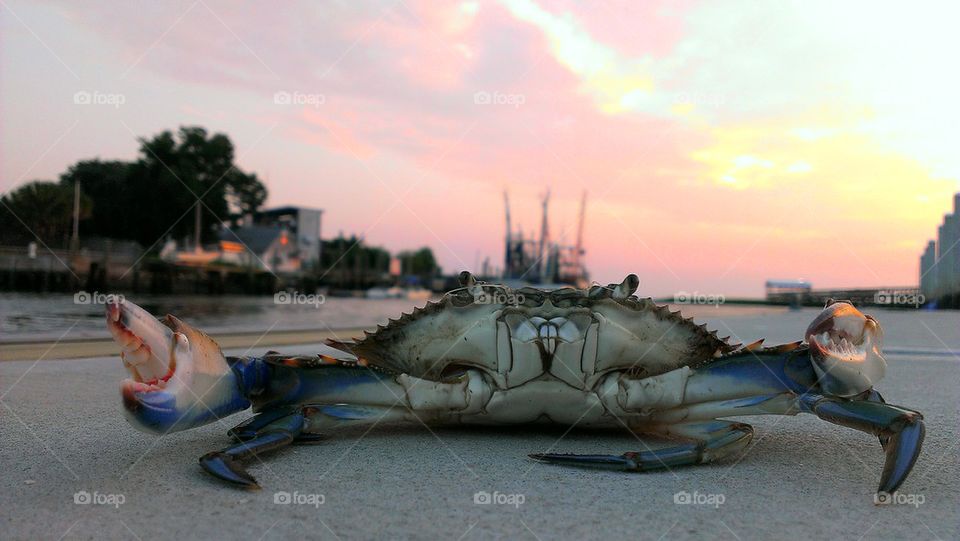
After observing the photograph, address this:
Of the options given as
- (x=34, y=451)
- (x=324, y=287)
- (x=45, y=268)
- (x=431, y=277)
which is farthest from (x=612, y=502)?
→ (x=431, y=277)

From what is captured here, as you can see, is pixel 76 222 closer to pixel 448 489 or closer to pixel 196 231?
pixel 196 231

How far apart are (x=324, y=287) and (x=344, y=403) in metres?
102

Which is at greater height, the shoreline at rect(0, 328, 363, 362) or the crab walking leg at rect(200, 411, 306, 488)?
the crab walking leg at rect(200, 411, 306, 488)

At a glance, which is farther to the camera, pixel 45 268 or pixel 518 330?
pixel 45 268

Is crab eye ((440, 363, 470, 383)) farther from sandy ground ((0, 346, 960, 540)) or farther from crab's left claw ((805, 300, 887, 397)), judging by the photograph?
crab's left claw ((805, 300, 887, 397))

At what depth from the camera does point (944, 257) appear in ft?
46.0

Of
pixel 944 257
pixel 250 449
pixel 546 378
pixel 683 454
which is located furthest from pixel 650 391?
pixel 944 257

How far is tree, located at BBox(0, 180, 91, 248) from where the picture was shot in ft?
Result: 234

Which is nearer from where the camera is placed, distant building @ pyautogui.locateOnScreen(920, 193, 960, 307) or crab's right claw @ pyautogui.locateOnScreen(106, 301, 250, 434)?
crab's right claw @ pyautogui.locateOnScreen(106, 301, 250, 434)

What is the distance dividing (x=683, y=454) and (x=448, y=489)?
1.10 metres

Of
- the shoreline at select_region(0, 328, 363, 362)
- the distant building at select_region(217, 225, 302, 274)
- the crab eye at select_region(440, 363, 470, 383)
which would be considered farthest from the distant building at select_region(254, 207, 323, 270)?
the crab eye at select_region(440, 363, 470, 383)

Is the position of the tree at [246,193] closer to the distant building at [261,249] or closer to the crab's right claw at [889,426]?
the distant building at [261,249]

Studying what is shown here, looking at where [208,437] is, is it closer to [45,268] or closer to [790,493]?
[790,493]

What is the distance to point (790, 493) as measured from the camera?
2.85 m
